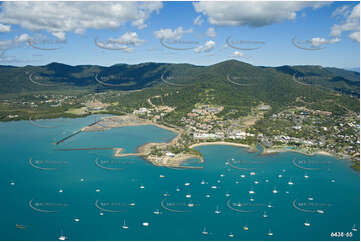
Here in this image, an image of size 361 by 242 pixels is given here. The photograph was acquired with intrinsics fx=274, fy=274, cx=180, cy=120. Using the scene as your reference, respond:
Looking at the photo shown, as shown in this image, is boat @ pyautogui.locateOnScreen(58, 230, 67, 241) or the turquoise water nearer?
boat @ pyautogui.locateOnScreen(58, 230, 67, 241)

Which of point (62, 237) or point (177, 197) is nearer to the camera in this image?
point (62, 237)

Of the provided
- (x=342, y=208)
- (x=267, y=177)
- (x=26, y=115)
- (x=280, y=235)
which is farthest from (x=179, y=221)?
(x=26, y=115)

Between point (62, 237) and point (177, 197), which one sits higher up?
point (177, 197)

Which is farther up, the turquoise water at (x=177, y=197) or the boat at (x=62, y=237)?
the turquoise water at (x=177, y=197)

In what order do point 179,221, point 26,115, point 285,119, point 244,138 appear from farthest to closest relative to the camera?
point 26,115, point 285,119, point 244,138, point 179,221

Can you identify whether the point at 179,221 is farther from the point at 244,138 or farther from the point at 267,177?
the point at 244,138

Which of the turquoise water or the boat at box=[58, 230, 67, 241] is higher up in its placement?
the turquoise water

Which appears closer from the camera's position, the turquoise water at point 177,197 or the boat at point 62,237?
the boat at point 62,237

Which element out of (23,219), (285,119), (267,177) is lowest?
(23,219)
